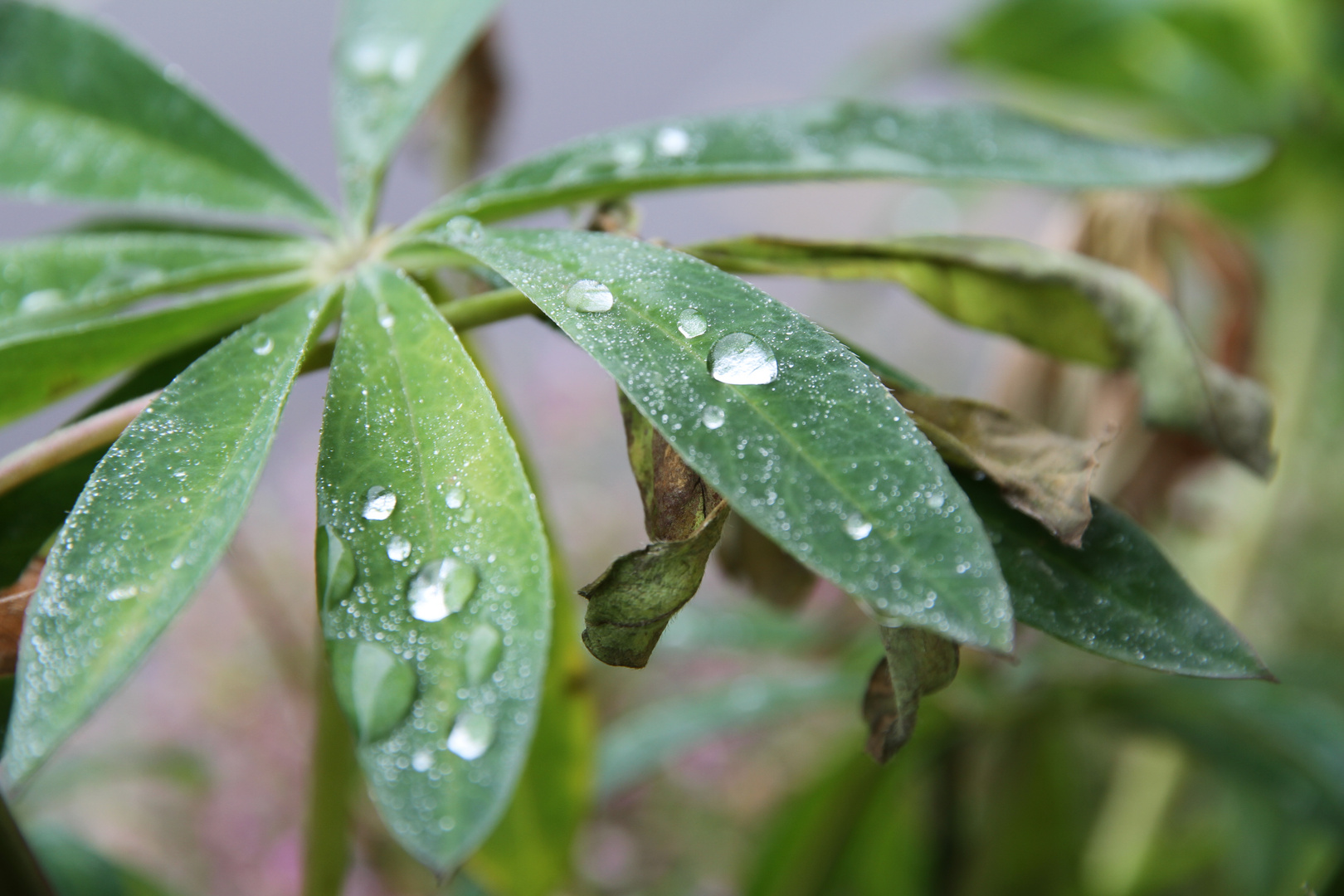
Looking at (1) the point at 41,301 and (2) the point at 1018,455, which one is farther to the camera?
(1) the point at 41,301

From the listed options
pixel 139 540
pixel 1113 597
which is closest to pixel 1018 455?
pixel 1113 597

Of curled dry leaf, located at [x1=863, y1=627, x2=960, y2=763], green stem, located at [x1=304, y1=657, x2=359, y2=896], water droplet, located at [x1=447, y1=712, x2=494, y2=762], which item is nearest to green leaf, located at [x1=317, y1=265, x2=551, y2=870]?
water droplet, located at [x1=447, y1=712, x2=494, y2=762]

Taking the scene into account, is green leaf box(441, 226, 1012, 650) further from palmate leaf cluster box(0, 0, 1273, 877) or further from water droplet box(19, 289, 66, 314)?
water droplet box(19, 289, 66, 314)

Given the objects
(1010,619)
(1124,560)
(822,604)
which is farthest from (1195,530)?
(1010,619)

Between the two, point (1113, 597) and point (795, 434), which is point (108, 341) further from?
point (1113, 597)

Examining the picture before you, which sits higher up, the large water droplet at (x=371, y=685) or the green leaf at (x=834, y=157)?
the green leaf at (x=834, y=157)

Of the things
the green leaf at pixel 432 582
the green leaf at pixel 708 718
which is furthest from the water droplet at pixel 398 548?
the green leaf at pixel 708 718

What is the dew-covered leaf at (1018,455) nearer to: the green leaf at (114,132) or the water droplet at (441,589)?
the water droplet at (441,589)
